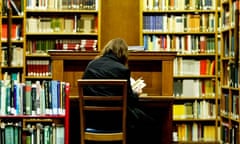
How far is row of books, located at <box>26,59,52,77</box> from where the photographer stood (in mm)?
6906

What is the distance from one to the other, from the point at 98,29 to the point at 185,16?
50.5 inches

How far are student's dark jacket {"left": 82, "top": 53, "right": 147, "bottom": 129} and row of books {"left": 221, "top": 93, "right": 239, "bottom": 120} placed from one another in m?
2.18

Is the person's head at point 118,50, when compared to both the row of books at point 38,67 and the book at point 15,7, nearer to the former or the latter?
the row of books at point 38,67

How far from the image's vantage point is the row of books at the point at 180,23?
6.97 m

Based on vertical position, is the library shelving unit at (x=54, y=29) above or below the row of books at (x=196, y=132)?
above

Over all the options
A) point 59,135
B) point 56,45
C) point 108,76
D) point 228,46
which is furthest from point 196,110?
point 59,135

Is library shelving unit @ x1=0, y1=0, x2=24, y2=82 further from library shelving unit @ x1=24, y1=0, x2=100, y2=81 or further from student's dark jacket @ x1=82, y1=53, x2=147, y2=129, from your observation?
student's dark jacket @ x1=82, y1=53, x2=147, y2=129

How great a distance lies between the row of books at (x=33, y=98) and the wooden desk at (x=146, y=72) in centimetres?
40

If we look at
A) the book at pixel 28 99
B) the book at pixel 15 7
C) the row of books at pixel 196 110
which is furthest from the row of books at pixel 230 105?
the book at pixel 15 7

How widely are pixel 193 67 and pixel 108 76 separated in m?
3.12

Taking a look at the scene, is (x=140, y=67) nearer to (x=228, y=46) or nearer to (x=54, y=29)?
(x=228, y=46)

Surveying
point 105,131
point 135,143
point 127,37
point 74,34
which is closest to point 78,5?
point 74,34

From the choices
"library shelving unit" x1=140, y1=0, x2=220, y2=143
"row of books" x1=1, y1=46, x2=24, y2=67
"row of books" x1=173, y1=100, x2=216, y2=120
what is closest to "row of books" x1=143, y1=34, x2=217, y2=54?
"library shelving unit" x1=140, y1=0, x2=220, y2=143

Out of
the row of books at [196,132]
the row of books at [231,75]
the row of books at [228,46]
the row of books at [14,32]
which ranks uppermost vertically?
the row of books at [14,32]
